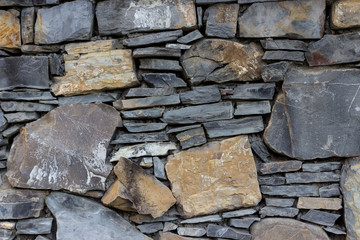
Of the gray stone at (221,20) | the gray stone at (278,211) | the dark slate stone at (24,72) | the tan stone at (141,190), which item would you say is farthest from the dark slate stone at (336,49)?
the dark slate stone at (24,72)

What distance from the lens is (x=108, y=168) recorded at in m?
1.63

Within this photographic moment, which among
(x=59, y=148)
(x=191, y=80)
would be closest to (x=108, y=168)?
(x=59, y=148)

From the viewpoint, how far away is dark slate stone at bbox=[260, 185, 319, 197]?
5.35ft

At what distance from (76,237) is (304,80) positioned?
1.49 metres

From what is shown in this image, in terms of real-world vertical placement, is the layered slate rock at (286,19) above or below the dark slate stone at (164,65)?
above

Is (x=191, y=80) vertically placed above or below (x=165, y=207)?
above

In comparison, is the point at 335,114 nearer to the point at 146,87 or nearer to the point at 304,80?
the point at 304,80

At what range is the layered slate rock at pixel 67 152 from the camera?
1.63 meters

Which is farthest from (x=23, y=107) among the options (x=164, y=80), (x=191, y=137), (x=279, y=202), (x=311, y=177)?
(x=311, y=177)

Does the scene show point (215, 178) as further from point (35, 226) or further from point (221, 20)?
point (35, 226)

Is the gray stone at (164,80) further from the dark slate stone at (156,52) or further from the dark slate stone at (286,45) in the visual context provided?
the dark slate stone at (286,45)

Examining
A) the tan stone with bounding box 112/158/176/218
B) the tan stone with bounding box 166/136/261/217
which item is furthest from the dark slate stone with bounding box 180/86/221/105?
the tan stone with bounding box 112/158/176/218

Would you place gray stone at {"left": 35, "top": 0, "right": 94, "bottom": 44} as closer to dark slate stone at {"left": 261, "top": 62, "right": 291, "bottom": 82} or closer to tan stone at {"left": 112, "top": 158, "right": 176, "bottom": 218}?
tan stone at {"left": 112, "top": 158, "right": 176, "bottom": 218}

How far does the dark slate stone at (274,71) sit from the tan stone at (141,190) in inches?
33.2
